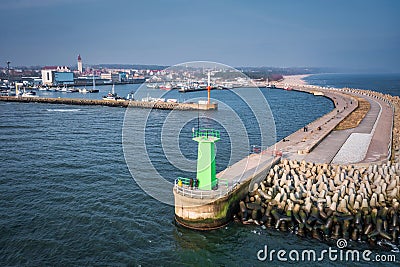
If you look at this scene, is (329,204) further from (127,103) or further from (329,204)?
(127,103)

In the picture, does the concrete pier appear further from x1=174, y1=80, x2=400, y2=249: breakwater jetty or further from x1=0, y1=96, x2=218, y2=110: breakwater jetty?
x1=0, y1=96, x2=218, y2=110: breakwater jetty

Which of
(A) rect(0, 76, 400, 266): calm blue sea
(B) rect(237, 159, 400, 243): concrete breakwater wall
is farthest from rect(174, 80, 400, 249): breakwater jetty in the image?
(A) rect(0, 76, 400, 266): calm blue sea

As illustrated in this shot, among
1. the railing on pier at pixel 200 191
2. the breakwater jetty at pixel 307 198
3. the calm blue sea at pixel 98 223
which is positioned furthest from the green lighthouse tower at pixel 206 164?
the calm blue sea at pixel 98 223

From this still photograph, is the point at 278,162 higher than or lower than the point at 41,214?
higher

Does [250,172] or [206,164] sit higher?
[206,164]

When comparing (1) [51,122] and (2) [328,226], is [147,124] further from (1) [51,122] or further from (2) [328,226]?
(2) [328,226]

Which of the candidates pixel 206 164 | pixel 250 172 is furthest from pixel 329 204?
pixel 206 164

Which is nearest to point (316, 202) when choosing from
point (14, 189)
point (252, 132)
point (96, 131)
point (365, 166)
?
point (365, 166)

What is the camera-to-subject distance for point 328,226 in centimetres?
1662

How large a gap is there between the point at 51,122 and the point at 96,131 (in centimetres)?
1114

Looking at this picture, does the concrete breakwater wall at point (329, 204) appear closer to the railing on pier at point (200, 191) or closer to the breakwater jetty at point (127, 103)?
the railing on pier at point (200, 191)

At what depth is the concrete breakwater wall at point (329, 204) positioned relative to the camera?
54.5ft

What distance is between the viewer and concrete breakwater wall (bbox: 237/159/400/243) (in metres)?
16.6

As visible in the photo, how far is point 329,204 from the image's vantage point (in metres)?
17.9
